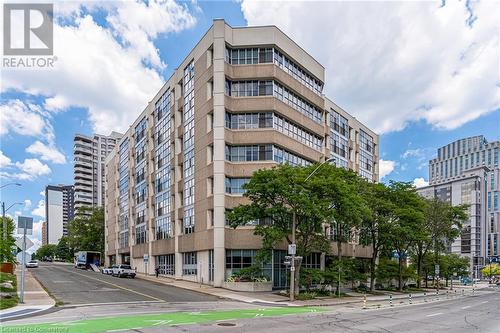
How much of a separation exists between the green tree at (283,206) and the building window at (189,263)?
1300 cm

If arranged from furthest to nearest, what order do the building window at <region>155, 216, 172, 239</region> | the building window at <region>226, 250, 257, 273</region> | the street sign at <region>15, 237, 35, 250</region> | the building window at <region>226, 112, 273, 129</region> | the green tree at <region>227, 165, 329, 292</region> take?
1. the building window at <region>155, 216, 172, 239</region>
2. the building window at <region>226, 112, 273, 129</region>
3. the building window at <region>226, 250, 257, 273</region>
4. the green tree at <region>227, 165, 329, 292</region>
5. the street sign at <region>15, 237, 35, 250</region>

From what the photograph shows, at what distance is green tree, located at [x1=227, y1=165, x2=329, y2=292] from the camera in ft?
109

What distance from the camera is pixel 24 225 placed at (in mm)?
23203

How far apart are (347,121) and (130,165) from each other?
130 feet

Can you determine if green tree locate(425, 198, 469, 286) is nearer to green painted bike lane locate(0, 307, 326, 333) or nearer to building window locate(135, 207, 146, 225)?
building window locate(135, 207, 146, 225)

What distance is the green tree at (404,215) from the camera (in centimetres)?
4609

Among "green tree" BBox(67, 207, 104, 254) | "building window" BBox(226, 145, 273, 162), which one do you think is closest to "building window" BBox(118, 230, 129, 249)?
"green tree" BBox(67, 207, 104, 254)

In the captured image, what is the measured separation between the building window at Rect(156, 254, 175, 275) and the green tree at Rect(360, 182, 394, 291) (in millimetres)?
23723

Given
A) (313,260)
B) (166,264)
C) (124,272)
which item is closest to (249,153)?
(313,260)

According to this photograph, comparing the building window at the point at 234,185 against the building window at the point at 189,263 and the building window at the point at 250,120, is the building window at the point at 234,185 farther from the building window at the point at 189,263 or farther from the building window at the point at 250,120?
the building window at the point at 189,263

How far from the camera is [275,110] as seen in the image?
44.5 meters

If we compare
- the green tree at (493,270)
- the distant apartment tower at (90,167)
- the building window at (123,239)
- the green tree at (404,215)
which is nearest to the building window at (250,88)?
the green tree at (404,215)

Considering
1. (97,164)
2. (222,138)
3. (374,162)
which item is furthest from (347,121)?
(97,164)

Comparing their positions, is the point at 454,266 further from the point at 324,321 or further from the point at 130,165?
the point at 324,321
